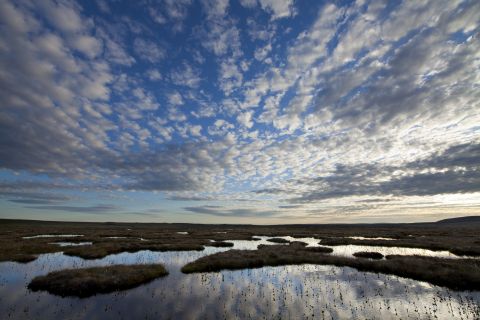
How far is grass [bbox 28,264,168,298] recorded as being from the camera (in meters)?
19.1

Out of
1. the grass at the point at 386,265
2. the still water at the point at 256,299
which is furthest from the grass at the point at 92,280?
the grass at the point at 386,265

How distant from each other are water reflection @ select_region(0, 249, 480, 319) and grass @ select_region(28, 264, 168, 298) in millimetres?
893

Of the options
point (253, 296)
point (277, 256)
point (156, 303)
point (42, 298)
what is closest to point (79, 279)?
point (42, 298)

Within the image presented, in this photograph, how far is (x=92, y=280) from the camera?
20.4 metres

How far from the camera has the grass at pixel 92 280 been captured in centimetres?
1911

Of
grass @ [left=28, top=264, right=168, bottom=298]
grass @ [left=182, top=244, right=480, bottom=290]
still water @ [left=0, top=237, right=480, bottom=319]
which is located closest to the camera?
still water @ [left=0, top=237, right=480, bottom=319]

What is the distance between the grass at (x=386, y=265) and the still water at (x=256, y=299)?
149 cm

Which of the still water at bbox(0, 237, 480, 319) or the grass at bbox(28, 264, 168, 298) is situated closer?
the still water at bbox(0, 237, 480, 319)

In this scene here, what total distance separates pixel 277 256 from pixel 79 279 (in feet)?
66.6

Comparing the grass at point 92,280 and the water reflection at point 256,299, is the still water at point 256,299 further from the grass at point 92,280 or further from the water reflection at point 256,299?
the grass at point 92,280

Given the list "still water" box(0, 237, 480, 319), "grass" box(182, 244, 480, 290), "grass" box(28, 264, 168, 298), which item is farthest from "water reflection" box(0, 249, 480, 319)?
"grass" box(182, 244, 480, 290)

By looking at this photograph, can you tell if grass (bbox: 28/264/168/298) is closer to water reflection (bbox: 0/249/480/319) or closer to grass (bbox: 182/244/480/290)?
water reflection (bbox: 0/249/480/319)

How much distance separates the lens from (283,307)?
16.1m

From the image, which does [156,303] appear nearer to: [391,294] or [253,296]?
[253,296]
